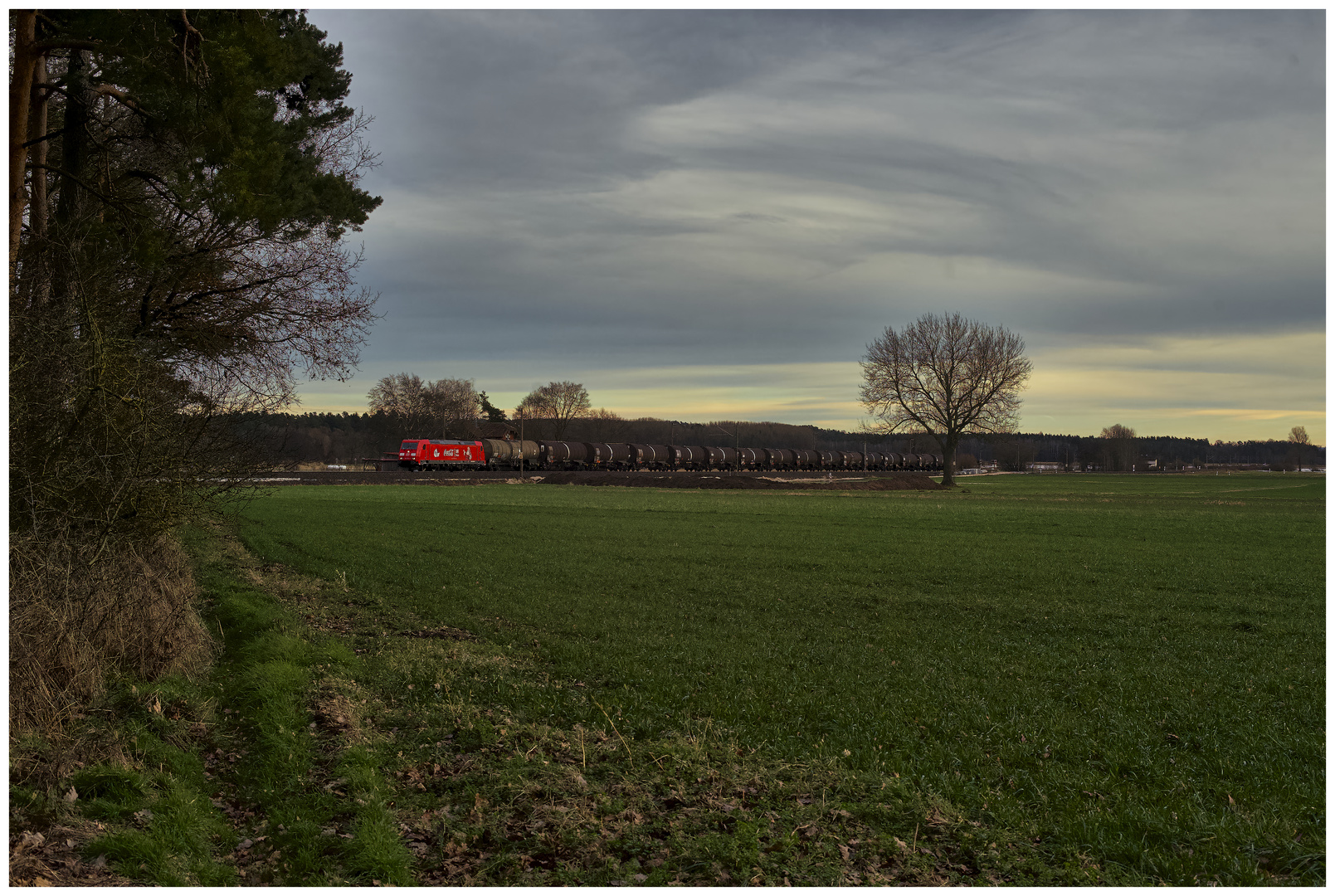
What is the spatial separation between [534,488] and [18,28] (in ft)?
140

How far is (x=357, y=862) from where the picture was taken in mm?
5082

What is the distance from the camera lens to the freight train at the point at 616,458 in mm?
72000

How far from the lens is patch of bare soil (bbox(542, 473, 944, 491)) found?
185 ft

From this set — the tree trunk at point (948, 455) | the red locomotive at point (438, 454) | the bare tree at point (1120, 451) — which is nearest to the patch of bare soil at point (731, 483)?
the tree trunk at point (948, 455)

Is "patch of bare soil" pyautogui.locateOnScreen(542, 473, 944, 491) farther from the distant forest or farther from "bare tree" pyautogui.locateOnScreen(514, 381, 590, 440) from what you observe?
"bare tree" pyautogui.locateOnScreen(514, 381, 590, 440)

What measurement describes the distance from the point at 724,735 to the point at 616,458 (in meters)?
76.9

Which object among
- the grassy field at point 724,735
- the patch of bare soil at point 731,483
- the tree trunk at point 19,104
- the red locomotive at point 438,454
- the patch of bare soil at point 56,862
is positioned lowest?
the patch of bare soil at point 56,862

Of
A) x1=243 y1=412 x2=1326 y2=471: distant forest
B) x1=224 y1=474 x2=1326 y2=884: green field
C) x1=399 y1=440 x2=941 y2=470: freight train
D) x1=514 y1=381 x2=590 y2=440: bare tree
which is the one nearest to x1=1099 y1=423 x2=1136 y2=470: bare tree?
x1=243 y1=412 x2=1326 y2=471: distant forest

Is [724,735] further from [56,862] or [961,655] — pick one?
[56,862]

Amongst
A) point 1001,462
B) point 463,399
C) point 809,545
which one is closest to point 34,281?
point 809,545

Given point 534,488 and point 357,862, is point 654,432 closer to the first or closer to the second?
point 534,488

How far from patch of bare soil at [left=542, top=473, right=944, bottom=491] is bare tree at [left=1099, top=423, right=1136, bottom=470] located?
11953cm

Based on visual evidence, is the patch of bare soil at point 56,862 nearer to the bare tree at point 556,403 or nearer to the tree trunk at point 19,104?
the tree trunk at point 19,104

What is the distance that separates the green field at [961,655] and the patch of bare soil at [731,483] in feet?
99.8
